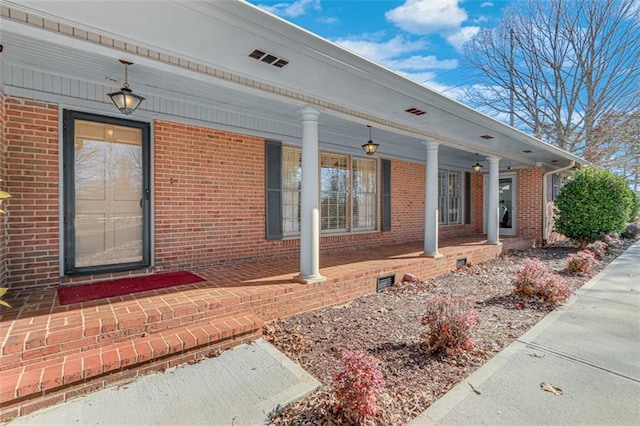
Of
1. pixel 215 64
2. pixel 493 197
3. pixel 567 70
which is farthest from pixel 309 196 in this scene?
pixel 567 70

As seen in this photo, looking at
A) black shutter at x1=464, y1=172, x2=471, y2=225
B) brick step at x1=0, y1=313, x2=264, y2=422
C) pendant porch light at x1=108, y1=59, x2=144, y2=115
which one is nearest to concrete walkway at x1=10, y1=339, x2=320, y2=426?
brick step at x1=0, y1=313, x2=264, y2=422

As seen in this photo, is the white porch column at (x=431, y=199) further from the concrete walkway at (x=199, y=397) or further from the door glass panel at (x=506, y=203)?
the door glass panel at (x=506, y=203)

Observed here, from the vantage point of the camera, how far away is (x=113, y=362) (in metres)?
2.44

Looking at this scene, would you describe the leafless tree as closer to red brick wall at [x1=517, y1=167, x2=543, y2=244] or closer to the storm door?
red brick wall at [x1=517, y1=167, x2=543, y2=244]

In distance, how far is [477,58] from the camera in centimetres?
1811

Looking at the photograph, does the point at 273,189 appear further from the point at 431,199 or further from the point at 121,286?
the point at 431,199

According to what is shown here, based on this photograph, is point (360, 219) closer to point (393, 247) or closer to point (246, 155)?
point (393, 247)

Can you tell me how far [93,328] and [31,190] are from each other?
7.06 feet

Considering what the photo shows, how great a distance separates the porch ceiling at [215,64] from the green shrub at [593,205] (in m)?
5.54

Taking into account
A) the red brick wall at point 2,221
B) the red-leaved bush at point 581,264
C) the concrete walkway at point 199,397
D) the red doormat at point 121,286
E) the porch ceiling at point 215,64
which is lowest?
the concrete walkway at point 199,397

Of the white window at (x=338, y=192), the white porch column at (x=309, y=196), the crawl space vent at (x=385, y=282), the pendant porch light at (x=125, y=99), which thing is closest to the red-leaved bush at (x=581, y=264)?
the crawl space vent at (x=385, y=282)

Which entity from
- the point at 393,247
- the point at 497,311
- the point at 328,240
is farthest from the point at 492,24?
the point at 497,311

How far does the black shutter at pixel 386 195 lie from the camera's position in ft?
26.2

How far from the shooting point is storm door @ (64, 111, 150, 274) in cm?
395
